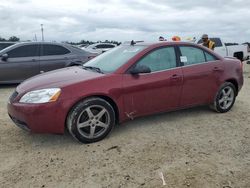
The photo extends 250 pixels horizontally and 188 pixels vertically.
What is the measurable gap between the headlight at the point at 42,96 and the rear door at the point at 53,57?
5363 millimetres

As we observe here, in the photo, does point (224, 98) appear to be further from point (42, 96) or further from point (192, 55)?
point (42, 96)

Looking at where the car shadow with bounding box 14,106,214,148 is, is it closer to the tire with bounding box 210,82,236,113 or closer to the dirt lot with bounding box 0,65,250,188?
the dirt lot with bounding box 0,65,250,188

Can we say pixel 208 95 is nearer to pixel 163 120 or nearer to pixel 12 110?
pixel 163 120

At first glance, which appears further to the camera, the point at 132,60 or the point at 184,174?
the point at 132,60

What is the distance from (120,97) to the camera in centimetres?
455

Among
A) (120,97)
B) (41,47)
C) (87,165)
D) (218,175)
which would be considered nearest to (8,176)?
(87,165)

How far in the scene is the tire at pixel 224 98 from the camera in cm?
579

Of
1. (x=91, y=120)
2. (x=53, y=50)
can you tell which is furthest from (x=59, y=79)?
(x=53, y=50)

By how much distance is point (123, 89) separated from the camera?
4559 millimetres

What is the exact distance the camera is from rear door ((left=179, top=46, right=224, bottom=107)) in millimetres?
5286

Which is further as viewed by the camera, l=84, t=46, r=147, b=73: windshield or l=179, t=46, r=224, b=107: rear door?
l=179, t=46, r=224, b=107: rear door

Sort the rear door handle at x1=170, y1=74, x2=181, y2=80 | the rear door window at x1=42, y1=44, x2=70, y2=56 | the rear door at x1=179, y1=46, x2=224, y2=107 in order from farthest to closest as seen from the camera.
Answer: the rear door window at x1=42, y1=44, x2=70, y2=56, the rear door at x1=179, y1=46, x2=224, y2=107, the rear door handle at x1=170, y1=74, x2=181, y2=80

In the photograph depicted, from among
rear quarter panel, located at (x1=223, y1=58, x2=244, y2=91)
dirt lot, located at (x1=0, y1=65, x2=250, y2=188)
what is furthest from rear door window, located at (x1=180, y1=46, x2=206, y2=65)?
dirt lot, located at (x1=0, y1=65, x2=250, y2=188)

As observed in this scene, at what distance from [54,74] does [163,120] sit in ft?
6.95
